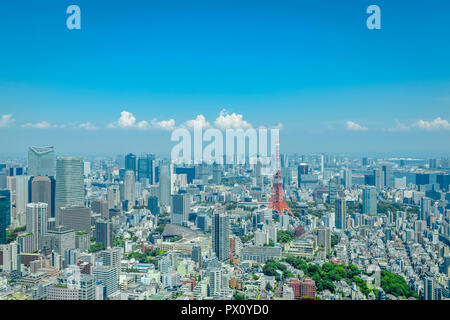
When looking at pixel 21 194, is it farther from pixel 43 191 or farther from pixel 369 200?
pixel 369 200

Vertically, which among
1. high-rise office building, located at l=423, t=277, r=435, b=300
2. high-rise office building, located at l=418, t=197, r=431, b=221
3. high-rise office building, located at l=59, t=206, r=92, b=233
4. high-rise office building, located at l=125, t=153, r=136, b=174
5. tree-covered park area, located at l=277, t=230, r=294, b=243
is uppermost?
high-rise office building, located at l=125, t=153, r=136, b=174

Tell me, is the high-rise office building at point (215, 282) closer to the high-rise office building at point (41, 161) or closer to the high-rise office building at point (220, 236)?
the high-rise office building at point (220, 236)

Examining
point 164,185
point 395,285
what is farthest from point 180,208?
point 395,285

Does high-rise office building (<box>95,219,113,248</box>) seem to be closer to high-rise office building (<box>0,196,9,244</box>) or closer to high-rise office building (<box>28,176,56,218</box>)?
high-rise office building (<box>28,176,56,218</box>)

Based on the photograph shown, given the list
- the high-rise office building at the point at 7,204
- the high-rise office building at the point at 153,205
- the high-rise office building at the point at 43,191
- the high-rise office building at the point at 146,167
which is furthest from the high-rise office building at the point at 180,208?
the high-rise office building at the point at 7,204

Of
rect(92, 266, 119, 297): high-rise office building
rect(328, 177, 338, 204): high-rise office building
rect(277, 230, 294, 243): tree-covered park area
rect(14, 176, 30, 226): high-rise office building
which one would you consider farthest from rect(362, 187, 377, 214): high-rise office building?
rect(14, 176, 30, 226): high-rise office building
